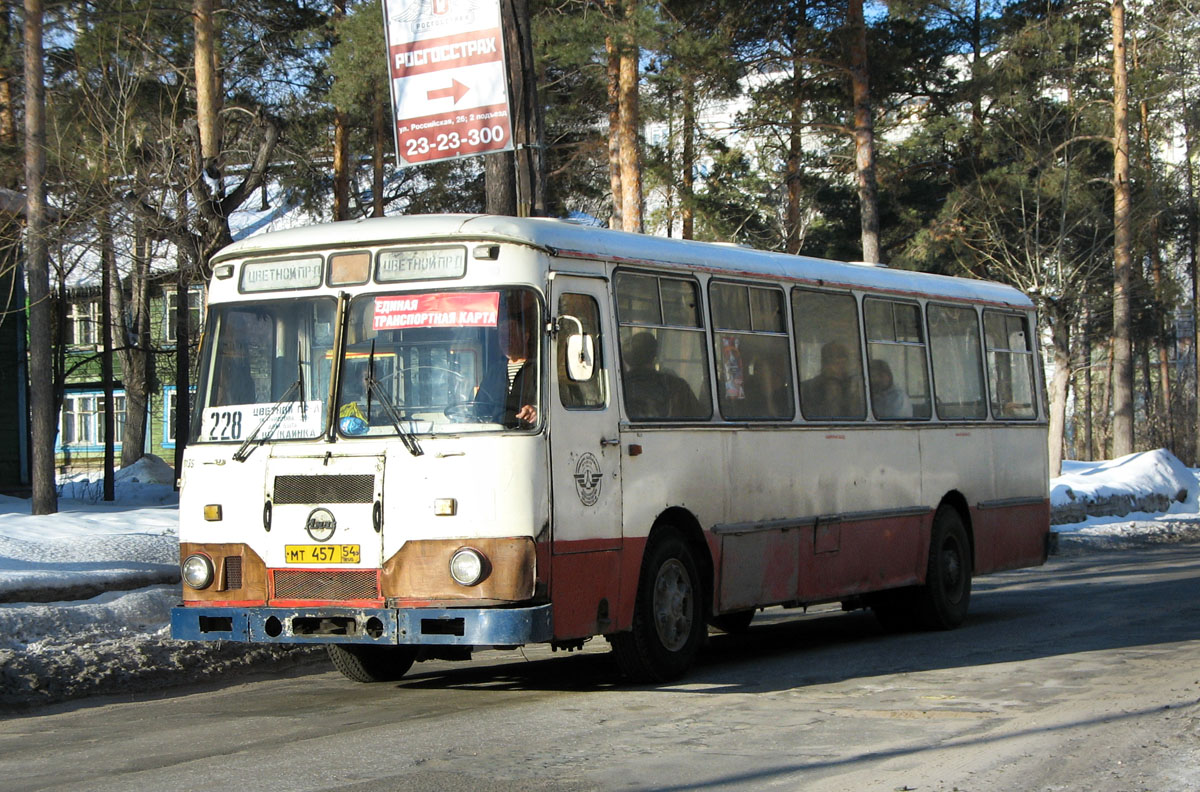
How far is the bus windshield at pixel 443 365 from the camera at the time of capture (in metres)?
8.62

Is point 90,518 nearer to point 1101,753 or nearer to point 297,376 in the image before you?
point 297,376

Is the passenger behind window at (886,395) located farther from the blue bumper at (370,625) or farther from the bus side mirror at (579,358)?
the blue bumper at (370,625)

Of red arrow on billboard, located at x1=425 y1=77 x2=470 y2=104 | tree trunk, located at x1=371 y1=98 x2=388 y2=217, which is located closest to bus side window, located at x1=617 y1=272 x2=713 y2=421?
red arrow on billboard, located at x1=425 y1=77 x2=470 y2=104

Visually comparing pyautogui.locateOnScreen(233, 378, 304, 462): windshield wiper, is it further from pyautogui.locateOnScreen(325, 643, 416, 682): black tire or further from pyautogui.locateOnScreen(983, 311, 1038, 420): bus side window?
pyautogui.locateOnScreen(983, 311, 1038, 420): bus side window

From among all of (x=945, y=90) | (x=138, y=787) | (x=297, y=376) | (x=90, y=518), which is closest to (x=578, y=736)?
(x=138, y=787)

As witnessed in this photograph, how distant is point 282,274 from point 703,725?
12.2 ft

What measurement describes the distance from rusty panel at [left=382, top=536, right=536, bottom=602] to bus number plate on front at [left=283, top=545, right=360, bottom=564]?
24 centimetres

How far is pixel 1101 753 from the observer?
718cm

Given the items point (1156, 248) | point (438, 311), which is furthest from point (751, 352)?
point (1156, 248)

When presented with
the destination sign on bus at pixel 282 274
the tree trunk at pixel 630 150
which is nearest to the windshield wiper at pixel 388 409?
the destination sign on bus at pixel 282 274

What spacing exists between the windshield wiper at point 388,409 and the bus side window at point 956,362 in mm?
6084

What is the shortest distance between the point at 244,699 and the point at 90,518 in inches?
326

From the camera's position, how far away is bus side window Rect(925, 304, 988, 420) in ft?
43.9

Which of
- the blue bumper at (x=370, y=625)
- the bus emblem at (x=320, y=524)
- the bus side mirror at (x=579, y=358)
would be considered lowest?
the blue bumper at (x=370, y=625)
